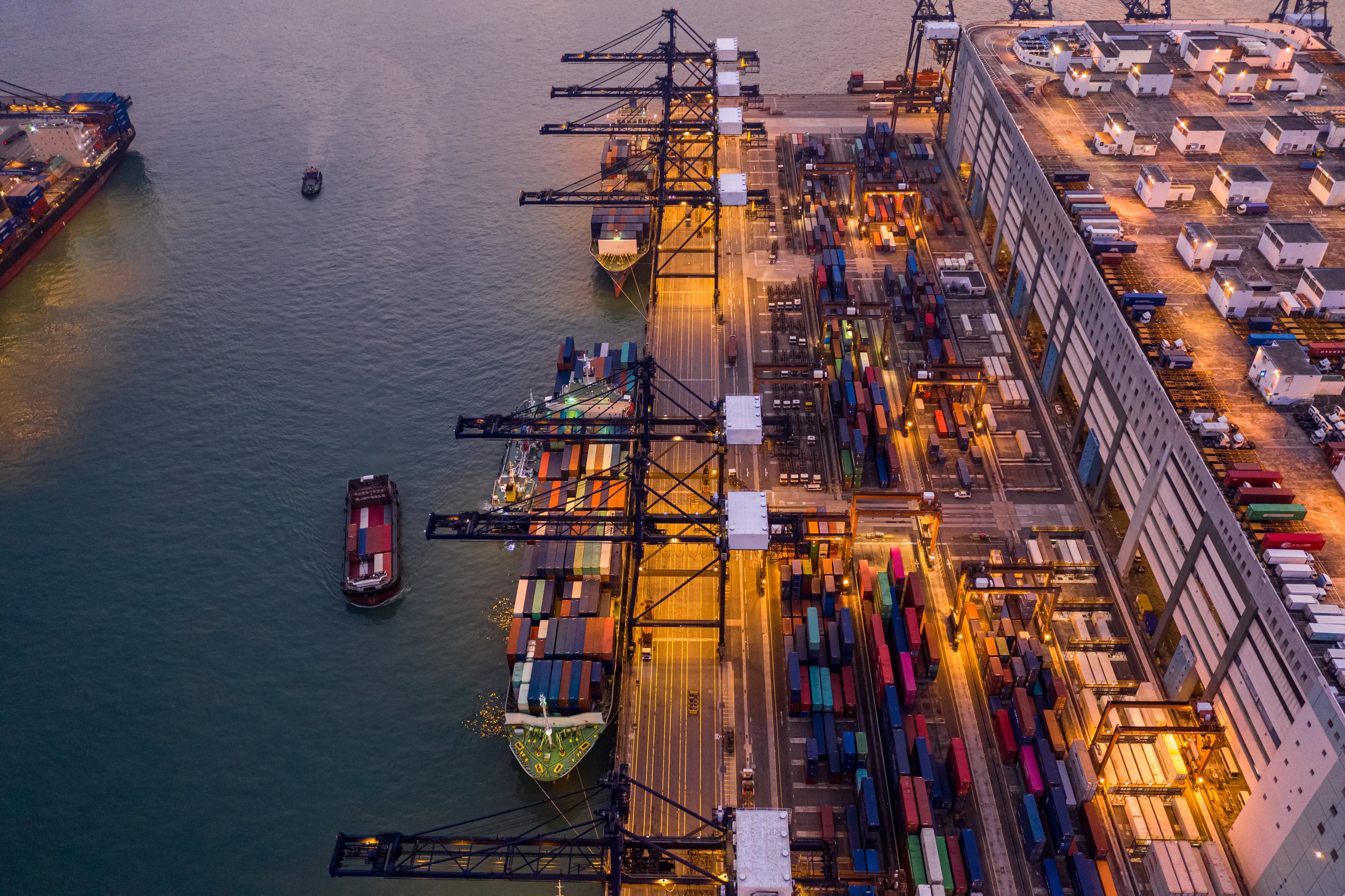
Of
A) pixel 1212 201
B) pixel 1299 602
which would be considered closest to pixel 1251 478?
pixel 1299 602

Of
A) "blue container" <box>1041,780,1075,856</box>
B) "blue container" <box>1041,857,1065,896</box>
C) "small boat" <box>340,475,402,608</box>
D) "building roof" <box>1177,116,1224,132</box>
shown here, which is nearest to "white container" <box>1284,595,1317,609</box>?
"blue container" <box>1041,780,1075,856</box>

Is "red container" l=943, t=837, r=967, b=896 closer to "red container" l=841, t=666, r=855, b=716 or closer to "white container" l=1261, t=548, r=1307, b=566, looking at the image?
"red container" l=841, t=666, r=855, b=716

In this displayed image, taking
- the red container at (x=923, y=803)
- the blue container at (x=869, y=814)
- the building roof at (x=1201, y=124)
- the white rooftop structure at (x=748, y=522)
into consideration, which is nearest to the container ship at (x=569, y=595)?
the white rooftop structure at (x=748, y=522)

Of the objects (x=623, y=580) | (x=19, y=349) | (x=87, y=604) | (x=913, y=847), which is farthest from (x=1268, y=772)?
(x=19, y=349)

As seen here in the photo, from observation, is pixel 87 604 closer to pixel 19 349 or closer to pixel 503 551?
pixel 503 551

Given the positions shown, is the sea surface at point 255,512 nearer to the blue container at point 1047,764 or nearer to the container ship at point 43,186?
the container ship at point 43,186

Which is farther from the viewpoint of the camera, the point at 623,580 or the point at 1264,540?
the point at 623,580

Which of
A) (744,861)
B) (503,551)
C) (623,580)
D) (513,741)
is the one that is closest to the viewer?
(744,861)
